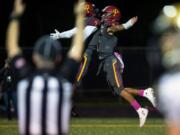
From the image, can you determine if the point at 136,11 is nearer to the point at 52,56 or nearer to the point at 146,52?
the point at 146,52

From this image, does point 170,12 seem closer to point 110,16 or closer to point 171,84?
point 171,84

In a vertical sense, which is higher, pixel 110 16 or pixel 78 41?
pixel 78 41

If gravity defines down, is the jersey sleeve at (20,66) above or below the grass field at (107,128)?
above

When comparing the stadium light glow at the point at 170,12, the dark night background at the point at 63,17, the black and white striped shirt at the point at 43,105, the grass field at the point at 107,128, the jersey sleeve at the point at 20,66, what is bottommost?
the grass field at the point at 107,128

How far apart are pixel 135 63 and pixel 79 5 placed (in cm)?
1692

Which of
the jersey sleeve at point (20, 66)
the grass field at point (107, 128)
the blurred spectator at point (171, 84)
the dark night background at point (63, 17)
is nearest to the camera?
the blurred spectator at point (171, 84)

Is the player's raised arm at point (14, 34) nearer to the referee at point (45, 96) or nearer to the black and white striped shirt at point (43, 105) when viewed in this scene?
the referee at point (45, 96)

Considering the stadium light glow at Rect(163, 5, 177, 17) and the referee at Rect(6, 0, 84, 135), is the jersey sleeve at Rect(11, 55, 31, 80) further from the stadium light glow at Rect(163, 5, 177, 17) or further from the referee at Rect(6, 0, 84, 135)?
the stadium light glow at Rect(163, 5, 177, 17)

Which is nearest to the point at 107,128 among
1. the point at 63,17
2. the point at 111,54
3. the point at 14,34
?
the point at 111,54

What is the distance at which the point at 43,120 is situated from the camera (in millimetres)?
6410

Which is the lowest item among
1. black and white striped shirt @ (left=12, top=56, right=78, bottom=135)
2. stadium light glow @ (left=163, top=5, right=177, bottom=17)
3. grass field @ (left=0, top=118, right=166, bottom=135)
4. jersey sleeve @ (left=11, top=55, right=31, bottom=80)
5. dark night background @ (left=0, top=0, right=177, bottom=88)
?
grass field @ (left=0, top=118, right=166, bottom=135)

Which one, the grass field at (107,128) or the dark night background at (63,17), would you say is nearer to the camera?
the grass field at (107,128)


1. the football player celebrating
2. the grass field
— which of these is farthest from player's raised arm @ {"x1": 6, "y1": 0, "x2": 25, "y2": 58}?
the football player celebrating

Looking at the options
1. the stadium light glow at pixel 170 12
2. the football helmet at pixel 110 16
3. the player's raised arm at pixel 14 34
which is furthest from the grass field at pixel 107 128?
the player's raised arm at pixel 14 34
